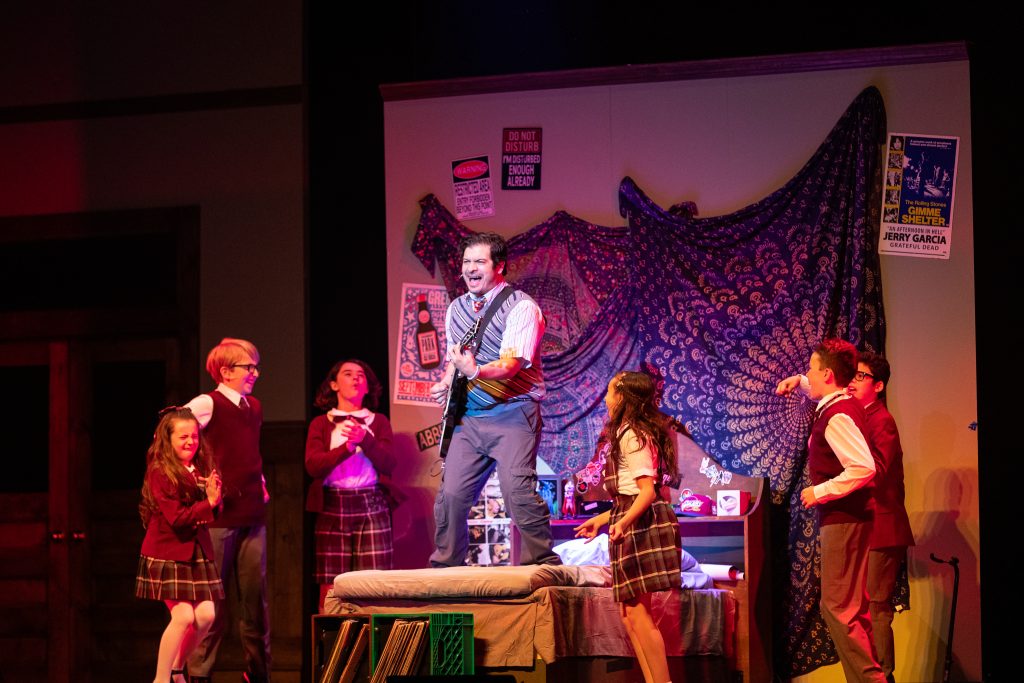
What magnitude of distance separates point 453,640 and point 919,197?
3819 mm

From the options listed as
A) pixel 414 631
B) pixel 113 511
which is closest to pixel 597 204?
pixel 414 631

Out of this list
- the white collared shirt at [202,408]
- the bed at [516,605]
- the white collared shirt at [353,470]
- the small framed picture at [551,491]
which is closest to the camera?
the bed at [516,605]

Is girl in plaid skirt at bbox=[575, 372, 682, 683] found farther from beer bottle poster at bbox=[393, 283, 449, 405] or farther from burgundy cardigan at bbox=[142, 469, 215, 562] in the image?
beer bottle poster at bbox=[393, 283, 449, 405]

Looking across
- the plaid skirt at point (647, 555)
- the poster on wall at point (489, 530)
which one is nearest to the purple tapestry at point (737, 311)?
the poster on wall at point (489, 530)

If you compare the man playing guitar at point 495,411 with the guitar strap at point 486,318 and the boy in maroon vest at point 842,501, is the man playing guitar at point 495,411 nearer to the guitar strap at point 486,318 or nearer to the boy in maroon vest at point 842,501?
the guitar strap at point 486,318

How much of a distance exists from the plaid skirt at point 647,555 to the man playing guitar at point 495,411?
0.35 m

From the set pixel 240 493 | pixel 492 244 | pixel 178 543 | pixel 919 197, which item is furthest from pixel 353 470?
pixel 919 197

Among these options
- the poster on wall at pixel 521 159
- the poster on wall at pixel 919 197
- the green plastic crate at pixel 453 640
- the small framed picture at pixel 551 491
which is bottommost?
the green plastic crate at pixel 453 640

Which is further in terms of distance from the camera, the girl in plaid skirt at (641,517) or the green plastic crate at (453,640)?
the girl in plaid skirt at (641,517)

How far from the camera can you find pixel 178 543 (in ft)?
17.1

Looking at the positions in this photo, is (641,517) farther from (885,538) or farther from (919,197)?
(919,197)

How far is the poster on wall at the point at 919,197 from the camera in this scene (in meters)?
6.41

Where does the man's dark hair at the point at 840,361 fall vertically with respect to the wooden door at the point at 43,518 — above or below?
above

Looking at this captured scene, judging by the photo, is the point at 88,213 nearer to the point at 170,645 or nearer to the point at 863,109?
the point at 170,645
